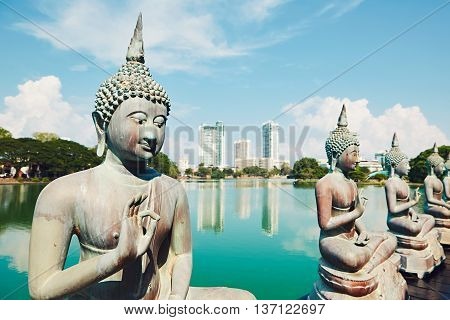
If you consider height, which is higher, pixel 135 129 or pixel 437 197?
pixel 135 129

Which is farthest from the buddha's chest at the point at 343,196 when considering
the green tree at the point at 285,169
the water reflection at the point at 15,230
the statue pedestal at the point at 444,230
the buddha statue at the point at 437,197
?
the green tree at the point at 285,169

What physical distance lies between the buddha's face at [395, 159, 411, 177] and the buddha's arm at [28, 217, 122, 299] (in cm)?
542

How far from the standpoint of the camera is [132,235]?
5.86 feet

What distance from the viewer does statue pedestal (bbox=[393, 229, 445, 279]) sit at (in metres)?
5.14

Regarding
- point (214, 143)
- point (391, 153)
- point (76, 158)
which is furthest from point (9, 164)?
point (391, 153)

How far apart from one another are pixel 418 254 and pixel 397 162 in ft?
5.35

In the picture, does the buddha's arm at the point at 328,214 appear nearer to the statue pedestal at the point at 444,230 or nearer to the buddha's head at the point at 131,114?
the buddha's head at the point at 131,114

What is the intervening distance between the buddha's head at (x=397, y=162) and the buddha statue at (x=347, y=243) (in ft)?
6.42

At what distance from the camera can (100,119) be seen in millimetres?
2215

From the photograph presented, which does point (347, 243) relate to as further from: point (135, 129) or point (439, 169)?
point (439, 169)

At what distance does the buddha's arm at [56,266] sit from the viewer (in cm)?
176

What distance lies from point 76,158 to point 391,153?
30903mm

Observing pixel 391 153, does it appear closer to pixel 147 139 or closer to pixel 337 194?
pixel 337 194

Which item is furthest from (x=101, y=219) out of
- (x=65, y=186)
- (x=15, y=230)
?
(x=15, y=230)
